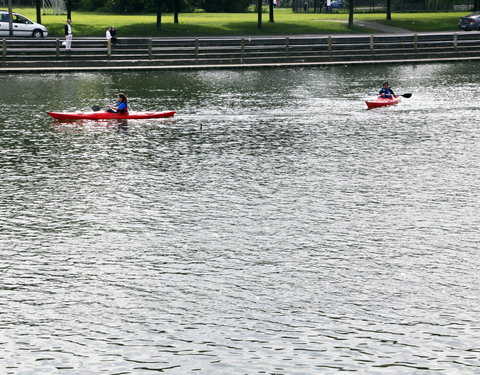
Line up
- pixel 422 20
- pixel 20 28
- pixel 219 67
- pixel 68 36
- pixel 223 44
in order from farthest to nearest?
pixel 422 20 → pixel 223 44 → pixel 20 28 → pixel 219 67 → pixel 68 36

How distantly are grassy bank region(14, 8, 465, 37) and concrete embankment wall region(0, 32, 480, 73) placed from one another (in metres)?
5.67

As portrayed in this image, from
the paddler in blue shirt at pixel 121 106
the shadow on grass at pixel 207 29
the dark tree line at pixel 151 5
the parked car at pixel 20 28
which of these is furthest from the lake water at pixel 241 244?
the dark tree line at pixel 151 5

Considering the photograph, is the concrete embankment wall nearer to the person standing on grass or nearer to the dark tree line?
the person standing on grass

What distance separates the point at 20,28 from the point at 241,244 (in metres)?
51.0

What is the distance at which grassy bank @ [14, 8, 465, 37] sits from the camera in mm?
79750

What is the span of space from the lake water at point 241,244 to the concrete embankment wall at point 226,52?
1794 centimetres

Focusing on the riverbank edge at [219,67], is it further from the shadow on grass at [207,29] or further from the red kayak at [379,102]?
the red kayak at [379,102]

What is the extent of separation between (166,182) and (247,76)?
32.6 metres

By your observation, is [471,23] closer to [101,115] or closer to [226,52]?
[226,52]

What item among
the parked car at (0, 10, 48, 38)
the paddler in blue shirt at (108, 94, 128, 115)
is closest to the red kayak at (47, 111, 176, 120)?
the paddler in blue shirt at (108, 94, 128, 115)

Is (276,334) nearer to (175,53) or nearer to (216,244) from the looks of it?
(216,244)

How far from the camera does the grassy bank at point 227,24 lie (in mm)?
79750

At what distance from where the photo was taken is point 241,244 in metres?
25.2

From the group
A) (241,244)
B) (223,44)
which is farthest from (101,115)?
(223,44)
